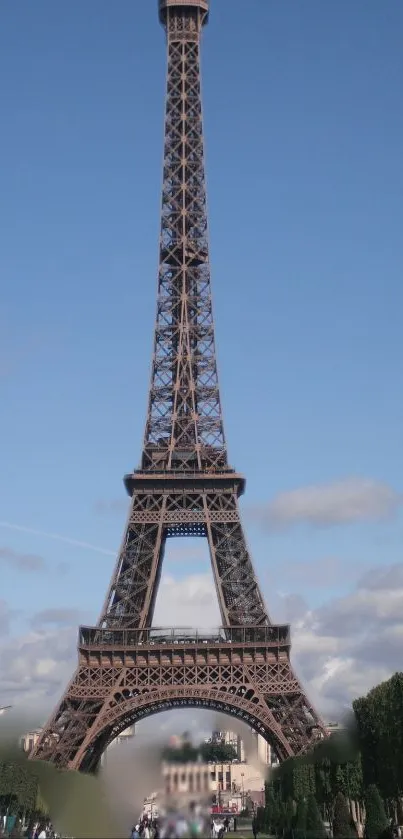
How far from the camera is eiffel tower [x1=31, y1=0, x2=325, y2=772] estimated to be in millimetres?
72188

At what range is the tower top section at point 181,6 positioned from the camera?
94.1m

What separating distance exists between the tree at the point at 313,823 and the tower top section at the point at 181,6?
7139 cm

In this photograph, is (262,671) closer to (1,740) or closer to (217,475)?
(217,475)

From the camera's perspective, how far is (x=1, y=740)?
261 ft

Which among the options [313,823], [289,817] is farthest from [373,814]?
[289,817]

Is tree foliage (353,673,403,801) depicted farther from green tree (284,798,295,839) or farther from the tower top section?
the tower top section

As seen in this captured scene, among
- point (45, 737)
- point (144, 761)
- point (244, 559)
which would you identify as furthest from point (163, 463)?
point (144, 761)

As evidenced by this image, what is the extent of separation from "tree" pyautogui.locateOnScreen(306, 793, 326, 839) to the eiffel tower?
41.0 ft

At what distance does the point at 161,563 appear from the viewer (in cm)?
8112

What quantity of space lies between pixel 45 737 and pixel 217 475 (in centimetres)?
2428

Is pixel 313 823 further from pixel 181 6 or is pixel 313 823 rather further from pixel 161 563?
pixel 181 6

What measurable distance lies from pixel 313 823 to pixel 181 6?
73286mm

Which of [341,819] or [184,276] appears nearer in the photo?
[341,819]

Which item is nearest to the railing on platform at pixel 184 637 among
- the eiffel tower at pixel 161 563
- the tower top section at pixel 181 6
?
the eiffel tower at pixel 161 563
